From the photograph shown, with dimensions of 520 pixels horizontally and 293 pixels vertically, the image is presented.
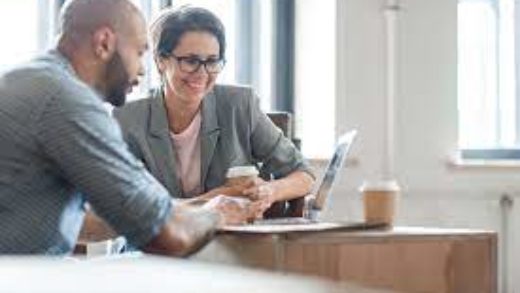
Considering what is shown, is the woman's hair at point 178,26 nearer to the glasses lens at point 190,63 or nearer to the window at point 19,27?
the glasses lens at point 190,63

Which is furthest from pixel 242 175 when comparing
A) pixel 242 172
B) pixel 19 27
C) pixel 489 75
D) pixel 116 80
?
pixel 489 75

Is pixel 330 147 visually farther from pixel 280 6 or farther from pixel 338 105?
pixel 280 6

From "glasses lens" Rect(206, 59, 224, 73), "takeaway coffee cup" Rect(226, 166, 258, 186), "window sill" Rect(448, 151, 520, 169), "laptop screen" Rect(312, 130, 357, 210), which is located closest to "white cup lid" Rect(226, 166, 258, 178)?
"takeaway coffee cup" Rect(226, 166, 258, 186)

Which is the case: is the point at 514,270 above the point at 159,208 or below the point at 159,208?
below

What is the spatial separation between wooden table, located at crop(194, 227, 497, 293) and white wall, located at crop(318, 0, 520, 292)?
6.20 ft

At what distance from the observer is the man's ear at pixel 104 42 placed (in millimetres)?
1667

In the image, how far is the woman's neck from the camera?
89.5 inches

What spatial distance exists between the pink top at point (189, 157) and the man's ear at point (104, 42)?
0.54m

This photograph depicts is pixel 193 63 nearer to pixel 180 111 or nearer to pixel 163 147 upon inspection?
pixel 180 111

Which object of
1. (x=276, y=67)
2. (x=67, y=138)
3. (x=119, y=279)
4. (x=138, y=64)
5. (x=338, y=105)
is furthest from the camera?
(x=276, y=67)

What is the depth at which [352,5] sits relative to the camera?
3.43 metres

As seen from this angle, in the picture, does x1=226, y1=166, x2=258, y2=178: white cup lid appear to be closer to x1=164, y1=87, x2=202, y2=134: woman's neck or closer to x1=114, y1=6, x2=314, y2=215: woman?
x1=114, y1=6, x2=314, y2=215: woman

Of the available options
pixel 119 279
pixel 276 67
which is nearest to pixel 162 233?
pixel 119 279

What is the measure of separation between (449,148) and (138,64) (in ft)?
6.43
